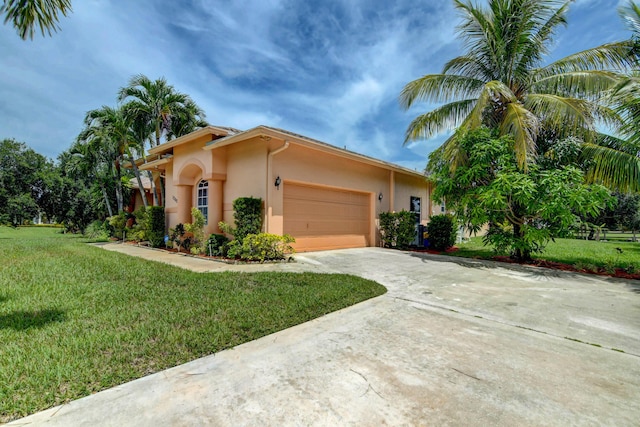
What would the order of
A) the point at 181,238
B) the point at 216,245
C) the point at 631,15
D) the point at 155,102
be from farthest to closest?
1. the point at 155,102
2. the point at 181,238
3. the point at 216,245
4. the point at 631,15

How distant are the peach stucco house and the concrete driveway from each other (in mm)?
6173

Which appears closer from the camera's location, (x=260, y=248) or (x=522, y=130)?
(x=522, y=130)

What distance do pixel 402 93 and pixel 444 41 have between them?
8.95ft

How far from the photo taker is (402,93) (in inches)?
442

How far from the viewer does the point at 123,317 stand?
3.91m

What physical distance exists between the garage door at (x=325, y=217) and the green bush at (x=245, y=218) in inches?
50.4

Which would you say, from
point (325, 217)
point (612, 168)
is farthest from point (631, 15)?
point (325, 217)

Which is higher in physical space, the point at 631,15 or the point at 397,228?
the point at 631,15

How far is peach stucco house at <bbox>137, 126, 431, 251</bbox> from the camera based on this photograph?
963cm

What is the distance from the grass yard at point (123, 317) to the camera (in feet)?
8.24

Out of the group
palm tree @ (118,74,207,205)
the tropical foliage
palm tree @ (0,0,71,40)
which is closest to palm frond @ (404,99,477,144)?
the tropical foliage

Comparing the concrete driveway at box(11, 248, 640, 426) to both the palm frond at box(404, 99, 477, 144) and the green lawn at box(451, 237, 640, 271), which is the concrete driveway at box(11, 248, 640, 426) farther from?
the palm frond at box(404, 99, 477, 144)

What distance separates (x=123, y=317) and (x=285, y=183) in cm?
693

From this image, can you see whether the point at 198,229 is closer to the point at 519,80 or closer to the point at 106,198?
the point at 519,80
